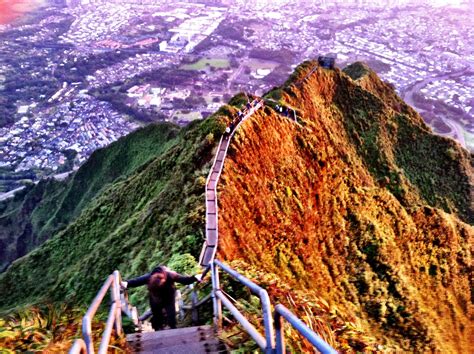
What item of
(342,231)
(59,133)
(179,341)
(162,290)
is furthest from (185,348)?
(59,133)

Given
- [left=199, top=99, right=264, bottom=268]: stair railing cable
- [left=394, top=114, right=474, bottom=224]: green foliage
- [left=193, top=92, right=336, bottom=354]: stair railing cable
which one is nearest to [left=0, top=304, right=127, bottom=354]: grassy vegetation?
[left=193, top=92, right=336, bottom=354]: stair railing cable

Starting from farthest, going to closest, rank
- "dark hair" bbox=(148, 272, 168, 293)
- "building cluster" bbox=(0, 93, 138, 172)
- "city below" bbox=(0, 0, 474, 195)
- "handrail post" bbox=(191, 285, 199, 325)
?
"city below" bbox=(0, 0, 474, 195) → "building cluster" bbox=(0, 93, 138, 172) → "handrail post" bbox=(191, 285, 199, 325) → "dark hair" bbox=(148, 272, 168, 293)

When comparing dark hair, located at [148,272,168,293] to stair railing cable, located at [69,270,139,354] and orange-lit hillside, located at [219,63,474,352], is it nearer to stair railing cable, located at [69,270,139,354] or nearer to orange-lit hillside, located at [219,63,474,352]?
stair railing cable, located at [69,270,139,354]

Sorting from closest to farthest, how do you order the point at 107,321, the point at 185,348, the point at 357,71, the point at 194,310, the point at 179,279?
the point at 107,321, the point at 185,348, the point at 179,279, the point at 194,310, the point at 357,71

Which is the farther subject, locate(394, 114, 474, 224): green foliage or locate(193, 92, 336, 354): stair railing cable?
locate(394, 114, 474, 224): green foliage

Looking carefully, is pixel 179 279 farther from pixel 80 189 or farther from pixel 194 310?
pixel 80 189

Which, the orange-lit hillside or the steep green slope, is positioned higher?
the orange-lit hillside
